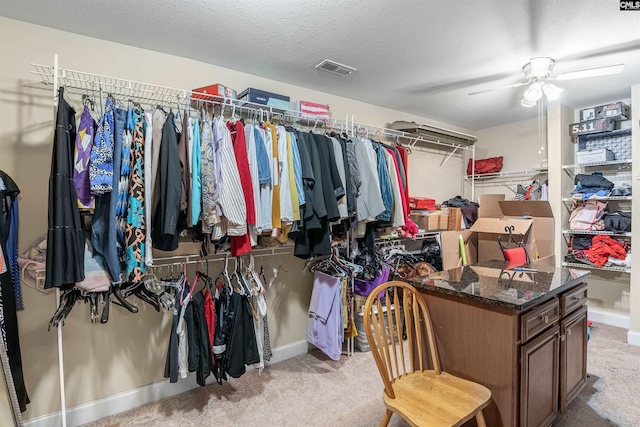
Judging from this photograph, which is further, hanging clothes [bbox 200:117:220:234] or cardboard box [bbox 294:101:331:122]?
cardboard box [bbox 294:101:331:122]

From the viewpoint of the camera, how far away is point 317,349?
303 cm

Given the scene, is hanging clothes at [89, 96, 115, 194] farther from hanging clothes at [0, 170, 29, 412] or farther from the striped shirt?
the striped shirt

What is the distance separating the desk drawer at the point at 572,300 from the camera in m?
1.80

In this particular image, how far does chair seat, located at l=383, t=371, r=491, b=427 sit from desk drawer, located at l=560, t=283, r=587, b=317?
706 mm

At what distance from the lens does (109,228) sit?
170 cm

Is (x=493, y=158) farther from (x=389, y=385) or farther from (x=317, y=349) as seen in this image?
(x=389, y=385)

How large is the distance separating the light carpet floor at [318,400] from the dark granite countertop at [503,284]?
0.88 m

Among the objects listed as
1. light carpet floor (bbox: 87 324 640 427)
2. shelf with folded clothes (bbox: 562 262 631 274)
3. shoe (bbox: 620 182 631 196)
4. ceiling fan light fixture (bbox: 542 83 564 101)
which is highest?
ceiling fan light fixture (bbox: 542 83 564 101)

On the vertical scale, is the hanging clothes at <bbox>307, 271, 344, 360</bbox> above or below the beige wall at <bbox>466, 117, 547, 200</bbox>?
below

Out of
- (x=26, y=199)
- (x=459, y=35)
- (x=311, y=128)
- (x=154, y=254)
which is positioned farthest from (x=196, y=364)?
(x=459, y=35)

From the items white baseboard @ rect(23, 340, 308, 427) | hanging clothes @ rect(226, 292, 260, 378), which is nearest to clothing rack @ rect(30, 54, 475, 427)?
white baseboard @ rect(23, 340, 308, 427)

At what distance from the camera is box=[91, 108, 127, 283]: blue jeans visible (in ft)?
5.56

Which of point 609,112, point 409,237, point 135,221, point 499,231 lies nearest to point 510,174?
point 609,112

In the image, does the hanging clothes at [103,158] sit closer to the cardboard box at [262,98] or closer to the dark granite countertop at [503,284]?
the cardboard box at [262,98]
